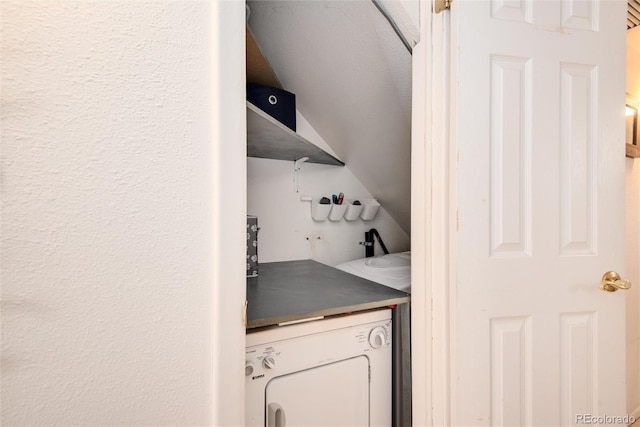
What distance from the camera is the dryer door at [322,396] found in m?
0.99

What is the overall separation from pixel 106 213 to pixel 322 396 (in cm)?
93

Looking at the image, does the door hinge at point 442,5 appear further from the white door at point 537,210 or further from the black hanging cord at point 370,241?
the black hanging cord at point 370,241

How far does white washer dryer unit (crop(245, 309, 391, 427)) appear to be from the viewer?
3.15ft

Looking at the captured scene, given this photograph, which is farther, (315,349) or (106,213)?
(315,349)

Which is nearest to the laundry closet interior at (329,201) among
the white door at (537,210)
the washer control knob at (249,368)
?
the washer control knob at (249,368)

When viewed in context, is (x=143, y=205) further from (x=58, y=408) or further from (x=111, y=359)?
(x=58, y=408)

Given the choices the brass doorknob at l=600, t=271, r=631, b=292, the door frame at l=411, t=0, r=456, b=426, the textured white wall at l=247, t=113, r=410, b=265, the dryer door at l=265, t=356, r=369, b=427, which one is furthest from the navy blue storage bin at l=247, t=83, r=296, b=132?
the brass doorknob at l=600, t=271, r=631, b=292

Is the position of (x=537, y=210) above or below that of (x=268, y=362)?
above

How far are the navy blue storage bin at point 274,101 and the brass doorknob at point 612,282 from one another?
146 cm

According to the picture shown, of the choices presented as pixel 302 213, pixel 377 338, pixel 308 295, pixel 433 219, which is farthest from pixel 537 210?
pixel 302 213

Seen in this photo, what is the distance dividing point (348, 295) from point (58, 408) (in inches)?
35.9

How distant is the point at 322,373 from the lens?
3.48 feet

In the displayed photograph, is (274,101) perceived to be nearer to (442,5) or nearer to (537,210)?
(442,5)

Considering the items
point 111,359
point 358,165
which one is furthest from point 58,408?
point 358,165
